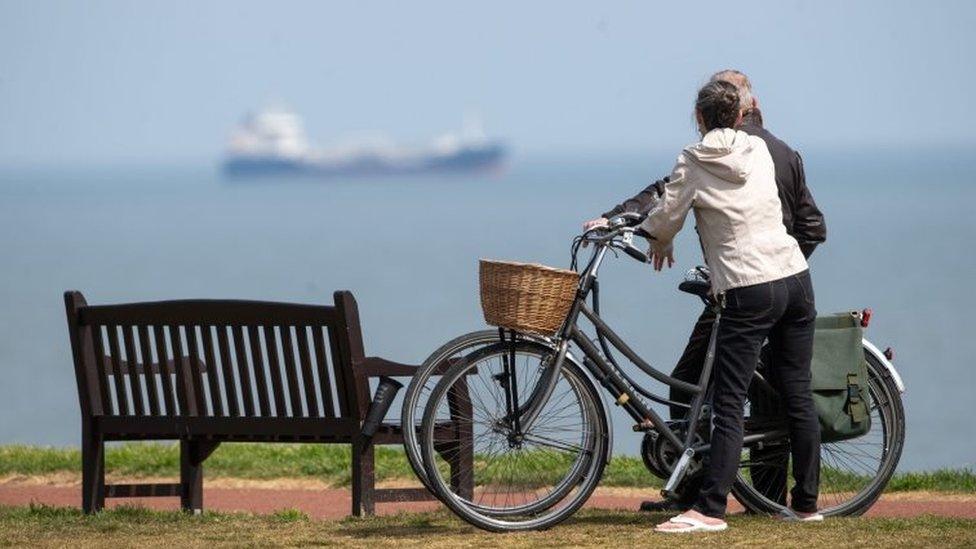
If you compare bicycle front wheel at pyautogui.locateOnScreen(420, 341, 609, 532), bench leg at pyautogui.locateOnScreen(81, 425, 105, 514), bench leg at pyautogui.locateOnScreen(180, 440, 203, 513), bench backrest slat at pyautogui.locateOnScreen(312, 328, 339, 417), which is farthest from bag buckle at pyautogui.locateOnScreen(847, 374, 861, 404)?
bench leg at pyautogui.locateOnScreen(81, 425, 105, 514)

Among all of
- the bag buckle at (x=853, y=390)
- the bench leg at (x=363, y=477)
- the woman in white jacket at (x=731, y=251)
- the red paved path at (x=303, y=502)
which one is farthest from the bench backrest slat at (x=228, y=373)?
the bag buckle at (x=853, y=390)

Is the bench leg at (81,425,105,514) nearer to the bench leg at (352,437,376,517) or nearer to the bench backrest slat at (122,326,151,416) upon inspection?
the bench backrest slat at (122,326,151,416)

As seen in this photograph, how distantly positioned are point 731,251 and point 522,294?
780mm

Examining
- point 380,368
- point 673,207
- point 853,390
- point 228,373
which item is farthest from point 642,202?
point 228,373

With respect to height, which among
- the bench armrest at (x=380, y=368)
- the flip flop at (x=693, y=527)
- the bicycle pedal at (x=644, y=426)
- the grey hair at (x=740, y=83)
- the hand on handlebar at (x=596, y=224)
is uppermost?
the grey hair at (x=740, y=83)

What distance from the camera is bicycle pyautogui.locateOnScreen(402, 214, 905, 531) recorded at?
26.0ft

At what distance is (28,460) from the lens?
11.9 m

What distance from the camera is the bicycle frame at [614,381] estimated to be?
797 cm

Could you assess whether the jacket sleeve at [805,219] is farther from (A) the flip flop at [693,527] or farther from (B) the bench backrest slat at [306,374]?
(B) the bench backrest slat at [306,374]

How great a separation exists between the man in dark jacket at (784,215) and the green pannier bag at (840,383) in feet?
1.01

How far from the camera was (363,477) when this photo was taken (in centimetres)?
878

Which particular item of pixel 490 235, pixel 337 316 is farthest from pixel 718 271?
pixel 490 235

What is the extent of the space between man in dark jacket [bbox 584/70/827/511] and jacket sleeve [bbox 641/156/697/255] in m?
0.22

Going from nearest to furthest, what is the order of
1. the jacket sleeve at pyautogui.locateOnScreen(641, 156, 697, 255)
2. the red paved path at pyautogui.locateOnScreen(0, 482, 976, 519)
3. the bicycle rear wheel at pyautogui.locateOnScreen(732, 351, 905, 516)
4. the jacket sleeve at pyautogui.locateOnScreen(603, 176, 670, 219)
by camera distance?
the jacket sleeve at pyautogui.locateOnScreen(641, 156, 697, 255) < the jacket sleeve at pyautogui.locateOnScreen(603, 176, 670, 219) < the bicycle rear wheel at pyautogui.locateOnScreen(732, 351, 905, 516) < the red paved path at pyautogui.locateOnScreen(0, 482, 976, 519)
